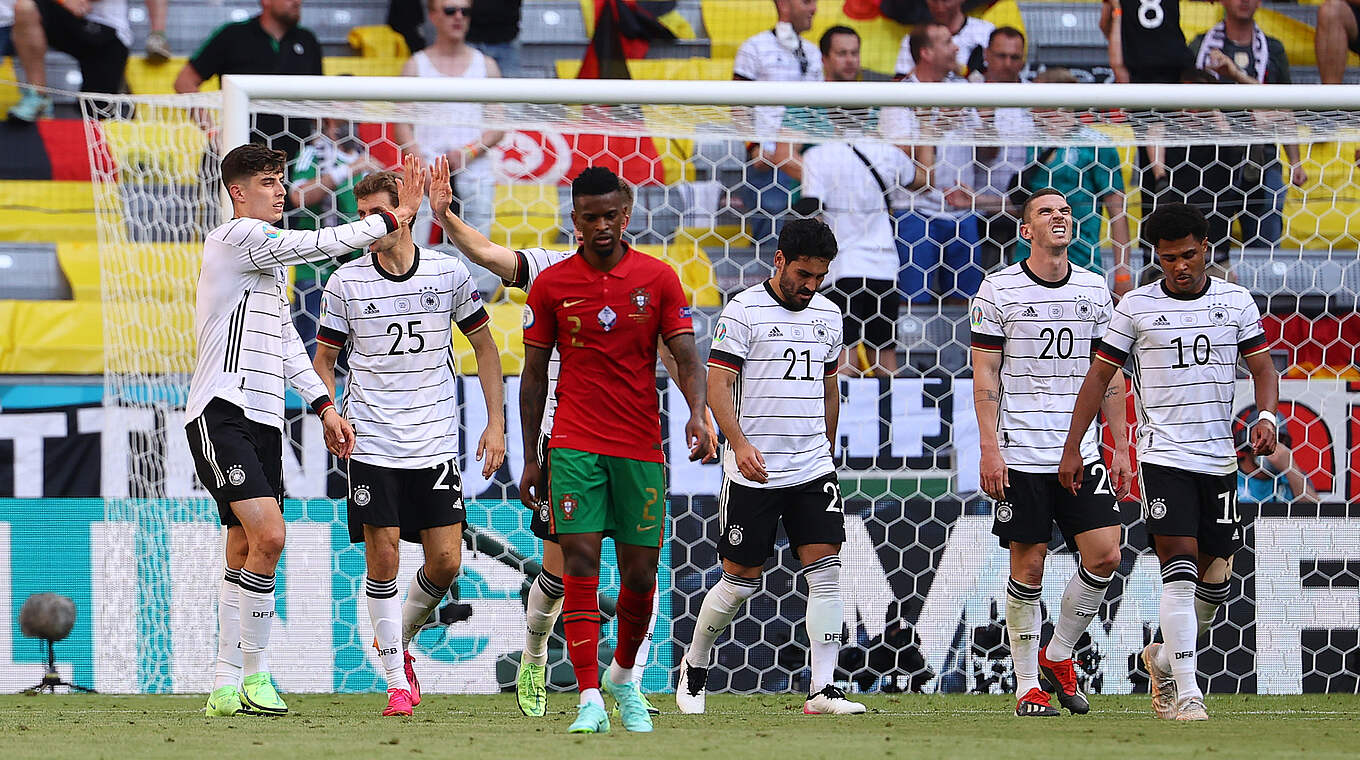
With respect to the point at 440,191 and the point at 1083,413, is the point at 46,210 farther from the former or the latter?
the point at 1083,413

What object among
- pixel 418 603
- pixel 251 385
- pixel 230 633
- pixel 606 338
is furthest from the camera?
pixel 418 603

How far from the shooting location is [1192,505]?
536 cm

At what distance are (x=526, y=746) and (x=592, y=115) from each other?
3801 mm

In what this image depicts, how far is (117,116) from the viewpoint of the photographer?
23.1 feet

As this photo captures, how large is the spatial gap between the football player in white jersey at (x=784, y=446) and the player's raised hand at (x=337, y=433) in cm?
131

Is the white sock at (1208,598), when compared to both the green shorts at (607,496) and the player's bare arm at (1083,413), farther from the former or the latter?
the green shorts at (607,496)

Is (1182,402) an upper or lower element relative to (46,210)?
lower

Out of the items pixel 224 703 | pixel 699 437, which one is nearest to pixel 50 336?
pixel 224 703

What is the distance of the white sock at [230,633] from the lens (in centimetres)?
521

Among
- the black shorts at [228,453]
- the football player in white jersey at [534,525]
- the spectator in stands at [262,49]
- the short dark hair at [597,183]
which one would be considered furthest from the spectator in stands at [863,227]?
the spectator in stands at [262,49]

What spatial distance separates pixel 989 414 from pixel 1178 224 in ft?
3.06

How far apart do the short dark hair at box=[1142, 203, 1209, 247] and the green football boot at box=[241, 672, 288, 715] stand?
3422 mm

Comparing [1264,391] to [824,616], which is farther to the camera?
[824,616]

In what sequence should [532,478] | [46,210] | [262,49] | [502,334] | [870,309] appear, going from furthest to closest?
[262,49] < [46,210] < [502,334] < [870,309] < [532,478]
